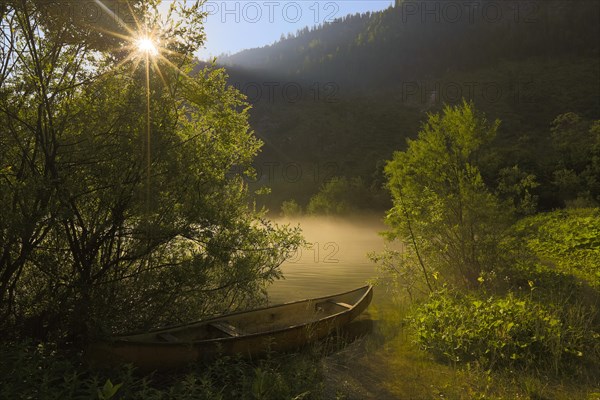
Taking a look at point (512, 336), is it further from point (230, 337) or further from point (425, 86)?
point (425, 86)

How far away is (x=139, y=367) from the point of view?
675cm

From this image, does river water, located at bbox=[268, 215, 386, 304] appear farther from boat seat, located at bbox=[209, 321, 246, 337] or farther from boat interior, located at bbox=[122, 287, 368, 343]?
boat seat, located at bbox=[209, 321, 246, 337]

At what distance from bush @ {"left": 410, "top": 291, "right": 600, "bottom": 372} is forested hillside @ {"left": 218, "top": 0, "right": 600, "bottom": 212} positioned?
2391 centimetres

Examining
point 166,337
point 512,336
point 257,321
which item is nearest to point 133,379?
point 166,337

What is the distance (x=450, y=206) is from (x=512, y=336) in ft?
14.8

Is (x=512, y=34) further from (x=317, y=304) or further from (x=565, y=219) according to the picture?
(x=317, y=304)

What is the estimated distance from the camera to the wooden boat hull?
21.7 ft

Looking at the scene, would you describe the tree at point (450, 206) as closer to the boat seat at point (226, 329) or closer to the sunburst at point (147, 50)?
the boat seat at point (226, 329)

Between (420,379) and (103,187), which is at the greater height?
(103,187)

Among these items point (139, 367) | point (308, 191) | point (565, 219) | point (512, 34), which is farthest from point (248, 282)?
point (512, 34)

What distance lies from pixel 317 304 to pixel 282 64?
159 m

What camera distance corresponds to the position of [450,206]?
11469mm

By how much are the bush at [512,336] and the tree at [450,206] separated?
93.4 inches

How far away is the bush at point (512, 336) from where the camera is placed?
7.30 m
